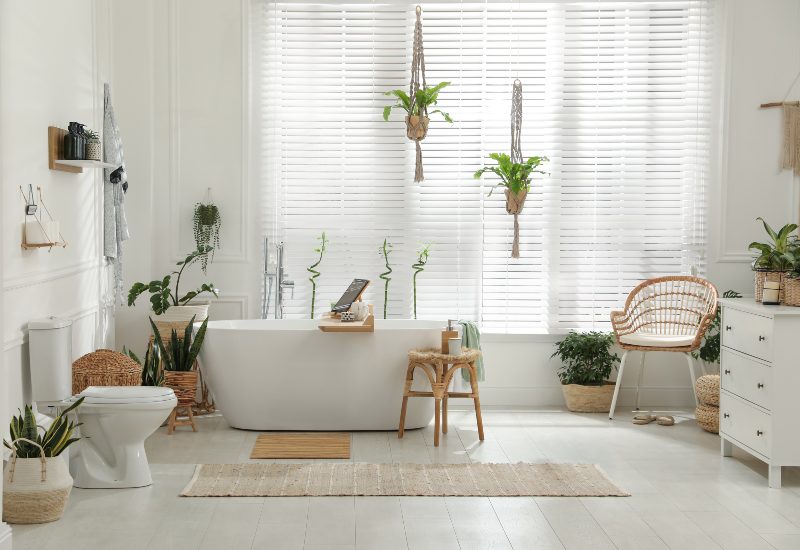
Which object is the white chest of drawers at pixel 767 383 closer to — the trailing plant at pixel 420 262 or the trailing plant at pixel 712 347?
the trailing plant at pixel 712 347

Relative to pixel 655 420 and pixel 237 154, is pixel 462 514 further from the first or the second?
pixel 237 154

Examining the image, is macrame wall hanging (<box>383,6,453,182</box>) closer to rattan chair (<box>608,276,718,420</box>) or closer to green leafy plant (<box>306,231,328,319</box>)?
green leafy plant (<box>306,231,328,319</box>)

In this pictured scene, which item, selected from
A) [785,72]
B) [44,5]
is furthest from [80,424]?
[785,72]

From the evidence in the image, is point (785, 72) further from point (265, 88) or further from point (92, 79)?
point (92, 79)

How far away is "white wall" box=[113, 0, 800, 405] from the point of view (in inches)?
247

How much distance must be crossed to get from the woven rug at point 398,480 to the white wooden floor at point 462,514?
0.27 ft

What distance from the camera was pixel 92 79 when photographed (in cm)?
570

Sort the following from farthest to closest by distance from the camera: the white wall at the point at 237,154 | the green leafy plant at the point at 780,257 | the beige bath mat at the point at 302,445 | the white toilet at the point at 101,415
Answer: the white wall at the point at 237,154
the beige bath mat at the point at 302,445
the green leafy plant at the point at 780,257
the white toilet at the point at 101,415

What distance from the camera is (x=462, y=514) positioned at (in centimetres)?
407

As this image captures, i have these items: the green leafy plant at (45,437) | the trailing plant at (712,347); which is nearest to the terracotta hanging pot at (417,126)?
the trailing plant at (712,347)

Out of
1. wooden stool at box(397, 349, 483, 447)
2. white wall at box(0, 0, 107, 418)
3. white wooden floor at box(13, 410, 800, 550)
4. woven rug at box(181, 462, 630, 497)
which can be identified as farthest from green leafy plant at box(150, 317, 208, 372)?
wooden stool at box(397, 349, 483, 447)

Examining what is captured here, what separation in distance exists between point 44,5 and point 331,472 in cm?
269

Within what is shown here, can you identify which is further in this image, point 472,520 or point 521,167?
point 521,167

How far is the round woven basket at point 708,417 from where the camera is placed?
560 cm
